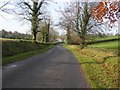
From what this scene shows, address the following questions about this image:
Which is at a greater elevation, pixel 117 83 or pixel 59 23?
pixel 59 23

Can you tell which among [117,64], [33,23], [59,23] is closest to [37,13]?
[33,23]

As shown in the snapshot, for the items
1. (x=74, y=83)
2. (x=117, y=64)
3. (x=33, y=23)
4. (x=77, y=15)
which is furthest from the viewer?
(x=77, y=15)

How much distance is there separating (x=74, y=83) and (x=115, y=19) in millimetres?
6108

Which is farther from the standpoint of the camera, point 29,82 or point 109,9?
point 109,9

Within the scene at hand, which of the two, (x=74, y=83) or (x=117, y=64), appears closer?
(x=74, y=83)

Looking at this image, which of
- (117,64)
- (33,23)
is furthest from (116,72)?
(33,23)

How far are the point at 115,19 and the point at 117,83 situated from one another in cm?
503

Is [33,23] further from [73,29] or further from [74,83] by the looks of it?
[74,83]

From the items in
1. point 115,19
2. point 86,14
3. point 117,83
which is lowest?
point 117,83

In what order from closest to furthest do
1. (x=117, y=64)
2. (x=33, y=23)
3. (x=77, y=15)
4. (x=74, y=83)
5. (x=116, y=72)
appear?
1. (x=74, y=83)
2. (x=116, y=72)
3. (x=117, y=64)
4. (x=33, y=23)
5. (x=77, y=15)

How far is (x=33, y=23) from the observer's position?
47.8 metres

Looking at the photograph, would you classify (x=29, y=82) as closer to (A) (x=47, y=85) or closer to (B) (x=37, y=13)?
(A) (x=47, y=85)

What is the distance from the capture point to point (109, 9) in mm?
15195

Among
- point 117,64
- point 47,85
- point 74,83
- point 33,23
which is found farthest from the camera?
point 33,23
